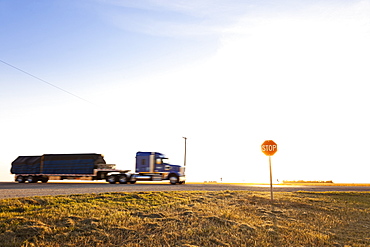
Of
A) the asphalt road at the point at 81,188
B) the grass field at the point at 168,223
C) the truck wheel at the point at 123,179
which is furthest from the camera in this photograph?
the truck wheel at the point at 123,179

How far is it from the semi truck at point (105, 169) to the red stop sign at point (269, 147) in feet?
56.7

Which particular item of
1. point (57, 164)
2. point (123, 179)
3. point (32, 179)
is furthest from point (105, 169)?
point (32, 179)

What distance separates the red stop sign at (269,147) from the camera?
1805 centimetres

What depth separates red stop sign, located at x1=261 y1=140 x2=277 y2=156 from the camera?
18047 mm

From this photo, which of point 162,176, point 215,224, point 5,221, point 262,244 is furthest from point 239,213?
point 162,176

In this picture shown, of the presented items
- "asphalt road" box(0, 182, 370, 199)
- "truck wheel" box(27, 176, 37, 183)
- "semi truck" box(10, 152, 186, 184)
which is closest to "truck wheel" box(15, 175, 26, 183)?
"truck wheel" box(27, 176, 37, 183)

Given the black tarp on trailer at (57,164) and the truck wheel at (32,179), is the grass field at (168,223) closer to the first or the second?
the black tarp on trailer at (57,164)

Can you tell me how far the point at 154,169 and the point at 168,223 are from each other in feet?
75.6

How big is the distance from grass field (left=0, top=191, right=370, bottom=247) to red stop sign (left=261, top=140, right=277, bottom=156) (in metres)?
3.02

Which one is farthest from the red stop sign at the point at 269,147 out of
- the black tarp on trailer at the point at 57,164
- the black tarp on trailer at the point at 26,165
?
the black tarp on trailer at the point at 26,165

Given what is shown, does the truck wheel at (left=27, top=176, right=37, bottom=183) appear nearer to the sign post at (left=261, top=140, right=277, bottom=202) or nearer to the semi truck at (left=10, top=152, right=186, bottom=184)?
the semi truck at (left=10, top=152, right=186, bottom=184)

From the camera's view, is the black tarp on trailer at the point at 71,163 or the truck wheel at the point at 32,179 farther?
the truck wheel at the point at 32,179

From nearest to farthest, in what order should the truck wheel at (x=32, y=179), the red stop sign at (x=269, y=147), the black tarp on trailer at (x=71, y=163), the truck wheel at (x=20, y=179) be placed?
the red stop sign at (x=269, y=147), the black tarp on trailer at (x=71, y=163), the truck wheel at (x=32, y=179), the truck wheel at (x=20, y=179)

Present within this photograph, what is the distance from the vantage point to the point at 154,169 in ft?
111
